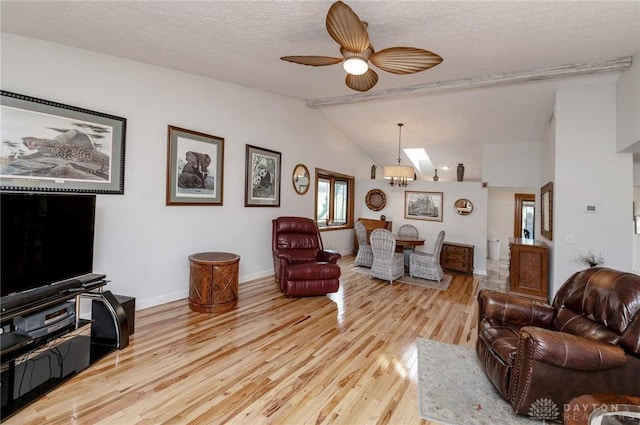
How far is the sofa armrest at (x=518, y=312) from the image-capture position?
2.47 meters

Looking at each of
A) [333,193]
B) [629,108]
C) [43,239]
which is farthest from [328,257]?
[629,108]

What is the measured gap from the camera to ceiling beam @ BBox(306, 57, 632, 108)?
3387 millimetres

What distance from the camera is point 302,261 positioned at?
4527 millimetres

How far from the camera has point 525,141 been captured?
6.09 metres

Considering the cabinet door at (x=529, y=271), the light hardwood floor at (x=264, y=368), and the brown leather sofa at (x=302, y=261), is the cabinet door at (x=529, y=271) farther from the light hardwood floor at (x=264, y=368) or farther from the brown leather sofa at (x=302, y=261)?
the brown leather sofa at (x=302, y=261)

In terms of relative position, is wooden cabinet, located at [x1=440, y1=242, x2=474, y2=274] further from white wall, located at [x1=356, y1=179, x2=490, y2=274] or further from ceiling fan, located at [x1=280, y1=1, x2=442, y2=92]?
ceiling fan, located at [x1=280, y1=1, x2=442, y2=92]

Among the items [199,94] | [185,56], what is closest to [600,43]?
[185,56]

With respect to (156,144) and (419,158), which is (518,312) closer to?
(156,144)

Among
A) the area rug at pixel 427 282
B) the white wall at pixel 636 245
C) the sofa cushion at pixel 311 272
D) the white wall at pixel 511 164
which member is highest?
the white wall at pixel 511 164

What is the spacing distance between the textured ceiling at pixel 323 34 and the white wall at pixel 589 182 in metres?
0.49

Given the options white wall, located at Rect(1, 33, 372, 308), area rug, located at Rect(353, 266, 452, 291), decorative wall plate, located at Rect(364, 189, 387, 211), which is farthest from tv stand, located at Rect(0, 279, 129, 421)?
decorative wall plate, located at Rect(364, 189, 387, 211)

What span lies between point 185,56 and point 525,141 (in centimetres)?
656

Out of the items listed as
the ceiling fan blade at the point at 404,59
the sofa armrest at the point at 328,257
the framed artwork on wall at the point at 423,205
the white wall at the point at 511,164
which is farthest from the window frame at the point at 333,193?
the ceiling fan blade at the point at 404,59

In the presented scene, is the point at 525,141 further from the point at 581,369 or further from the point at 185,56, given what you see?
the point at 185,56
